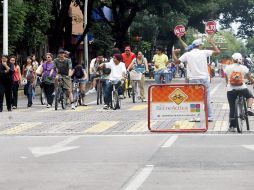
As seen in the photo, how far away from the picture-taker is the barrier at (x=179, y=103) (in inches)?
647

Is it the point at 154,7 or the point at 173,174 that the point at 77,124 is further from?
the point at 154,7

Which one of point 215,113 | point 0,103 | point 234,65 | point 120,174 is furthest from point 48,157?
point 0,103

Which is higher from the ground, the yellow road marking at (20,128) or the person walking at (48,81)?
the person walking at (48,81)

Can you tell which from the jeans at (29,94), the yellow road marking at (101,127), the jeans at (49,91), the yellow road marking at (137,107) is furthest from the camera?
the jeans at (29,94)

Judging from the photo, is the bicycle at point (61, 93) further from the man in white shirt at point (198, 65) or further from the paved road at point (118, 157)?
the man in white shirt at point (198, 65)

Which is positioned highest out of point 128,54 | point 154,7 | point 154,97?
point 154,7

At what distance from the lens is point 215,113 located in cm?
2156

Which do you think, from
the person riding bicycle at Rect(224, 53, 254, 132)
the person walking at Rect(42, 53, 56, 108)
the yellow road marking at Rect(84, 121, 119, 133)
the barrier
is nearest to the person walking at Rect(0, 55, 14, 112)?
the person walking at Rect(42, 53, 56, 108)

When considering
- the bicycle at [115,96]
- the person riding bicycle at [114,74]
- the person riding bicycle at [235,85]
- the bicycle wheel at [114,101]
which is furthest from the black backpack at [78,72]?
the person riding bicycle at [235,85]

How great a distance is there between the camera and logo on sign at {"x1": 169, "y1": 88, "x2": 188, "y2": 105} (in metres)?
16.4

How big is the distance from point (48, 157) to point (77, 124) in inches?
247

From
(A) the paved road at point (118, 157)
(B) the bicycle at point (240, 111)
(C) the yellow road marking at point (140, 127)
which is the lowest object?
(A) the paved road at point (118, 157)

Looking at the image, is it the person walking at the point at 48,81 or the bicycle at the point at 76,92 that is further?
the person walking at the point at 48,81

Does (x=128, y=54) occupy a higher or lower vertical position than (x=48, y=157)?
higher
